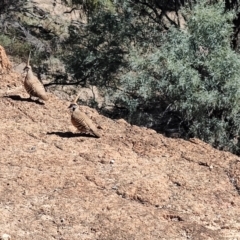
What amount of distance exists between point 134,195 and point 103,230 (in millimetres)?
521

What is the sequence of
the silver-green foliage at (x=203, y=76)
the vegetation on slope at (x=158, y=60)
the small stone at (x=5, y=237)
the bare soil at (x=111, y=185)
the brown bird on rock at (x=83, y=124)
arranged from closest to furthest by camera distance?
the small stone at (x=5, y=237), the bare soil at (x=111, y=185), the brown bird on rock at (x=83, y=124), the silver-green foliage at (x=203, y=76), the vegetation on slope at (x=158, y=60)

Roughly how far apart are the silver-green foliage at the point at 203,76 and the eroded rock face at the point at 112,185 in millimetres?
4997

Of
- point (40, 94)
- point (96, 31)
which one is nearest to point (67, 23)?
point (96, 31)

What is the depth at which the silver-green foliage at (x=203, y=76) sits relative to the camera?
10477 mm

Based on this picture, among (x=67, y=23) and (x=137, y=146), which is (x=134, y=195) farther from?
(x=67, y=23)

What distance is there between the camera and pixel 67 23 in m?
17.1

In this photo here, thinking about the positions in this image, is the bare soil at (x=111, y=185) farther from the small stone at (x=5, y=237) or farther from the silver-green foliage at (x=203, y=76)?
the silver-green foliage at (x=203, y=76)

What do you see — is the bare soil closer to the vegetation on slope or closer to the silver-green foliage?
the silver-green foliage

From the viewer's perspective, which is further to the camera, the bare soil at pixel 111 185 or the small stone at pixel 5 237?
the bare soil at pixel 111 185

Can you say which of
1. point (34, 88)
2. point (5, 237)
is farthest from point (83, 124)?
point (5, 237)

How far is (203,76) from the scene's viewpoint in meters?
10.9

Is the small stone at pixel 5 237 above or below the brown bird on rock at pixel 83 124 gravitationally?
below

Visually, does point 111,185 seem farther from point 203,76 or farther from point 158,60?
point 158,60

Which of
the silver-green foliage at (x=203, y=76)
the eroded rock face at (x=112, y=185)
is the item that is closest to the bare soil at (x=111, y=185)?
the eroded rock face at (x=112, y=185)
